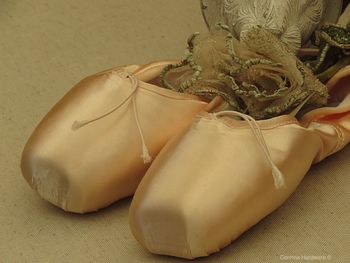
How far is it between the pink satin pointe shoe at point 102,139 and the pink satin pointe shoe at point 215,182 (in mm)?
46

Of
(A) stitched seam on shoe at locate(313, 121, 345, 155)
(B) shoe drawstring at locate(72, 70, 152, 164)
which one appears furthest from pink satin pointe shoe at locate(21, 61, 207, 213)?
(A) stitched seam on shoe at locate(313, 121, 345, 155)

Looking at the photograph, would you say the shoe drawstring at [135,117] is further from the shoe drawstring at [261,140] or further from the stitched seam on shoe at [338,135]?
the stitched seam on shoe at [338,135]

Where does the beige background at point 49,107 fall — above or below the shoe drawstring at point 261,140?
below

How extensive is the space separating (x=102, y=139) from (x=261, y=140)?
0.16 m

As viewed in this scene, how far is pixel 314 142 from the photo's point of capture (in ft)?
2.29

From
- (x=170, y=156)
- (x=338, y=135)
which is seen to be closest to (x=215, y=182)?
(x=170, y=156)

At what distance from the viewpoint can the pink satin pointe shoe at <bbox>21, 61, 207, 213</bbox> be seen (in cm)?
69

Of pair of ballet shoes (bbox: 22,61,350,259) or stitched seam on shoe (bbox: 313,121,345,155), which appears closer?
pair of ballet shoes (bbox: 22,61,350,259)

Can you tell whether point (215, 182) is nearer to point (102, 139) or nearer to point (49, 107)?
point (102, 139)

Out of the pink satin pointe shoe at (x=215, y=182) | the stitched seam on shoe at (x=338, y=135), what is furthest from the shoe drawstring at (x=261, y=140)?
the stitched seam on shoe at (x=338, y=135)

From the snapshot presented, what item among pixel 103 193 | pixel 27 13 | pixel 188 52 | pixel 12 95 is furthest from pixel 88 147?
pixel 27 13

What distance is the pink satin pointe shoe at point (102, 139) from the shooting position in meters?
0.69

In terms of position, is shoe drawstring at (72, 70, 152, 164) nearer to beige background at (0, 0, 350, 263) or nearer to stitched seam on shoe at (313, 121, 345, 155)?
beige background at (0, 0, 350, 263)

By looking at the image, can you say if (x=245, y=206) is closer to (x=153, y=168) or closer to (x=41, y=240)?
(x=153, y=168)
